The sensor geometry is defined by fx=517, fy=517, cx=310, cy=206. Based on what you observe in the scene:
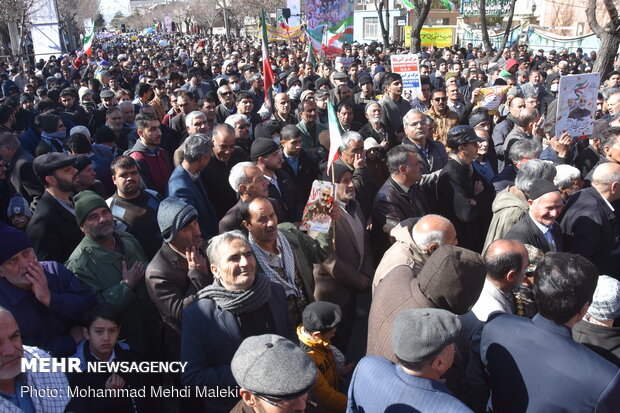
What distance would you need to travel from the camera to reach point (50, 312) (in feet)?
9.58

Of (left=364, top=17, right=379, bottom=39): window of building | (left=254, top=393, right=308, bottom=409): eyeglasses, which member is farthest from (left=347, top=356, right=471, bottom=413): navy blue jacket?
(left=364, top=17, right=379, bottom=39): window of building

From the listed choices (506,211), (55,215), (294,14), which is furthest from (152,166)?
(294,14)

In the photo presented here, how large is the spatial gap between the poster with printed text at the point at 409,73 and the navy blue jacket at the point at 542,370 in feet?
21.8

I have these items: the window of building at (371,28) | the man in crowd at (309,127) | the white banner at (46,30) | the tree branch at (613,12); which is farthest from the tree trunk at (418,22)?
the window of building at (371,28)

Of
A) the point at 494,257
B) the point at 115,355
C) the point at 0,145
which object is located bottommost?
the point at 115,355

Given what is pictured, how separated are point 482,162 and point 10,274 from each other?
471 cm

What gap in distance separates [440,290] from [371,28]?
4585cm

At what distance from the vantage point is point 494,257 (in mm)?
3006

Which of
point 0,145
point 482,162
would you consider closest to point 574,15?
point 482,162

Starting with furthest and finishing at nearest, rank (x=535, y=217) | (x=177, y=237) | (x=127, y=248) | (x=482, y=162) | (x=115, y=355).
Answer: (x=482, y=162), (x=535, y=217), (x=127, y=248), (x=177, y=237), (x=115, y=355)

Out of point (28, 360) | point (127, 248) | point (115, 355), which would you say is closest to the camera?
point (28, 360)

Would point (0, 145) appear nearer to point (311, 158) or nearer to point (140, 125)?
point (140, 125)

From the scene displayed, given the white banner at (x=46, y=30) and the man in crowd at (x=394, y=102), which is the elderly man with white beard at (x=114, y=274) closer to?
the man in crowd at (x=394, y=102)

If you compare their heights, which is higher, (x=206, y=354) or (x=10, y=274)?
(x=10, y=274)
